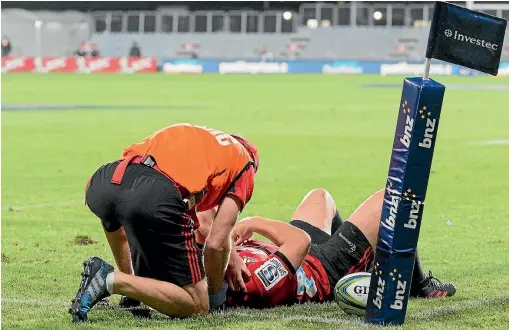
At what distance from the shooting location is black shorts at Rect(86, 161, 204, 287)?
5.70m

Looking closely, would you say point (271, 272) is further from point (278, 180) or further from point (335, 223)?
point (278, 180)

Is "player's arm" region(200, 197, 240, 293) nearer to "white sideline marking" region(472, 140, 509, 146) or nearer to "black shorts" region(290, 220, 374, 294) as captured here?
"black shorts" region(290, 220, 374, 294)

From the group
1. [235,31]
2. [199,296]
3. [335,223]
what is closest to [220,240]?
[199,296]

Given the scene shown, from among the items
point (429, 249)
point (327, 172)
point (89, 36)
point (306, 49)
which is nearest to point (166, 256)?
point (429, 249)

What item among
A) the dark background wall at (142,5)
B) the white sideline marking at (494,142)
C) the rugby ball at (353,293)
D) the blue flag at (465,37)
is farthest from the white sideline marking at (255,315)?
the dark background wall at (142,5)

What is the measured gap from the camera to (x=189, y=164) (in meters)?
5.79

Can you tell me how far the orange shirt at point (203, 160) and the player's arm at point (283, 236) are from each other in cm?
57

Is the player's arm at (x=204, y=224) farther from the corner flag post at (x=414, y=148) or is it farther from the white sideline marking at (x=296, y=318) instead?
the corner flag post at (x=414, y=148)

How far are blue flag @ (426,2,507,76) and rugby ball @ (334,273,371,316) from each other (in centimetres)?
134

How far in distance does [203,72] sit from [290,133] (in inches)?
1674

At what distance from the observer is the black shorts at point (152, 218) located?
5.70m

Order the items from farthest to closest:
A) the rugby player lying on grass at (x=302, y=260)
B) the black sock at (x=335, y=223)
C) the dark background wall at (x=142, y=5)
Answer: the dark background wall at (x=142, y=5) < the black sock at (x=335, y=223) < the rugby player lying on grass at (x=302, y=260)

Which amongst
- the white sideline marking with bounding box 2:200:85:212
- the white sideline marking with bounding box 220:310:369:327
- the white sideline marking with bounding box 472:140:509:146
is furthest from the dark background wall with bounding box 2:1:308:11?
the white sideline marking with bounding box 220:310:369:327

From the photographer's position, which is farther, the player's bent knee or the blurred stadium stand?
the blurred stadium stand
